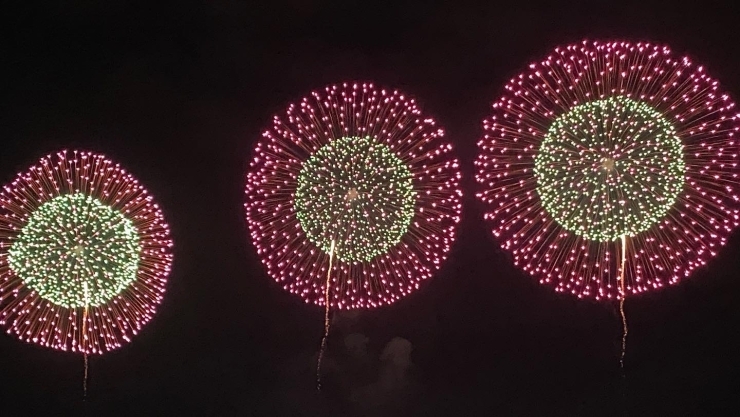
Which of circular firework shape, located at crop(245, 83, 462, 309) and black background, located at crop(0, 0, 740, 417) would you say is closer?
circular firework shape, located at crop(245, 83, 462, 309)

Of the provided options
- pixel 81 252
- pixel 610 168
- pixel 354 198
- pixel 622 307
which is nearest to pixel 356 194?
pixel 354 198

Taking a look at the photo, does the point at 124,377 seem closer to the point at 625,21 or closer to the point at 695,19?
the point at 625,21

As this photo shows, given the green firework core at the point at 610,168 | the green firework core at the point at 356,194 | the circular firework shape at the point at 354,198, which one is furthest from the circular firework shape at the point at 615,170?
the green firework core at the point at 356,194

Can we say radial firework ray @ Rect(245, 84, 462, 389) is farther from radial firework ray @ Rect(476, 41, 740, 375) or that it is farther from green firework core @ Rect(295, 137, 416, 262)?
radial firework ray @ Rect(476, 41, 740, 375)

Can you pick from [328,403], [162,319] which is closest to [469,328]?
[328,403]

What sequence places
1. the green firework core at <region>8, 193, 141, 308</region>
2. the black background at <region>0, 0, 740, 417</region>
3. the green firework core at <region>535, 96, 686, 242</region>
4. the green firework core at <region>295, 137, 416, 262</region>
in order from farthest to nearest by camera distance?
the black background at <region>0, 0, 740, 417</region> < the green firework core at <region>8, 193, 141, 308</region> < the green firework core at <region>295, 137, 416, 262</region> < the green firework core at <region>535, 96, 686, 242</region>

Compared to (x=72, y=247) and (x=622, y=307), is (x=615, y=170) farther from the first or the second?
(x=72, y=247)

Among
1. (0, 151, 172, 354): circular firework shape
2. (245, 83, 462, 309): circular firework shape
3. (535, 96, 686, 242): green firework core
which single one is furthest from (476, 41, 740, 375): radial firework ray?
(0, 151, 172, 354): circular firework shape
